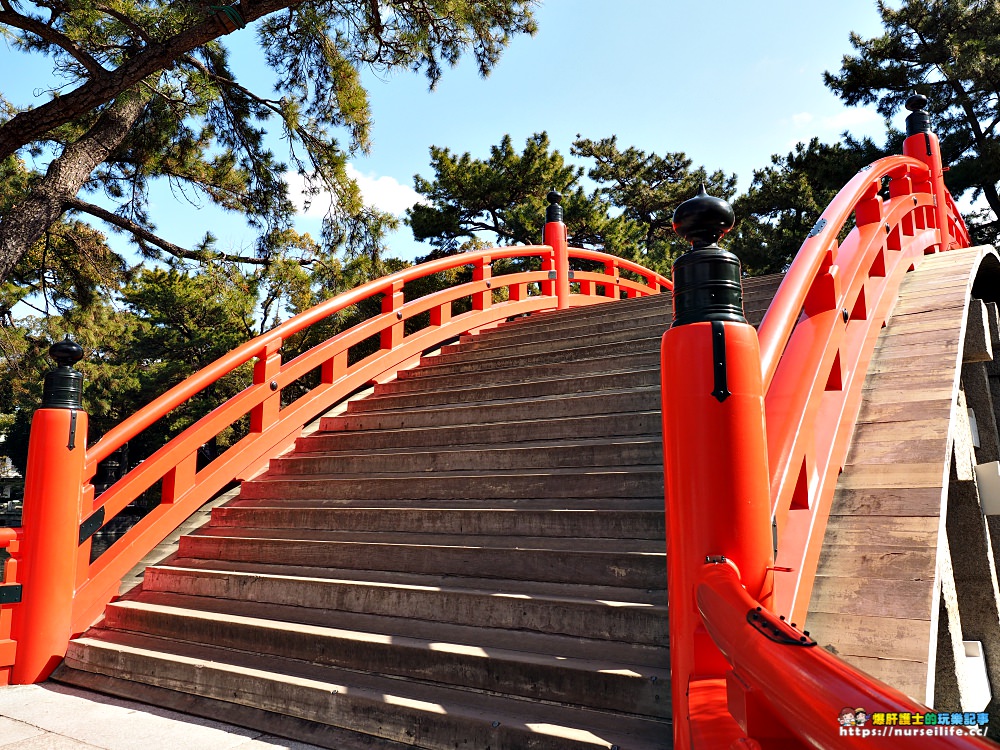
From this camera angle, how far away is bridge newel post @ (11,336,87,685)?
149 inches

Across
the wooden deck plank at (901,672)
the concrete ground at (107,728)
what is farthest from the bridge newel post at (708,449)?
the concrete ground at (107,728)

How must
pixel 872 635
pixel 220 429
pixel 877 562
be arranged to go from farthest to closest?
pixel 220 429
pixel 877 562
pixel 872 635

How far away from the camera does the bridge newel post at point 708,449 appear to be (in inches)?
70.1

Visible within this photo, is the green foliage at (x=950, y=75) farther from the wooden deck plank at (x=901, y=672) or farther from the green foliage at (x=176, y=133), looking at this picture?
the wooden deck plank at (x=901, y=672)

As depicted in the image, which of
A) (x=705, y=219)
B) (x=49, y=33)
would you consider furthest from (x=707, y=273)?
(x=49, y=33)

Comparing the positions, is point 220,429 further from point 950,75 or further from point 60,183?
point 950,75

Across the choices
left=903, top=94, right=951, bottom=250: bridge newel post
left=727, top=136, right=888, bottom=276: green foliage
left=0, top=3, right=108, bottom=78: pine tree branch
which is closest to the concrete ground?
left=0, top=3, right=108, bottom=78: pine tree branch

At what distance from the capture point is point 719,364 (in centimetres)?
185

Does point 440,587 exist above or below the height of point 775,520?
below

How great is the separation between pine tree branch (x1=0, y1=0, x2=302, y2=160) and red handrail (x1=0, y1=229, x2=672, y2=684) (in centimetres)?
272

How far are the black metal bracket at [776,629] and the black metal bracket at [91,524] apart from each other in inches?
155

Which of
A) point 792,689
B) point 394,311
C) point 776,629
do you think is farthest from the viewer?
point 394,311

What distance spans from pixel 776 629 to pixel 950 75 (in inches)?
779

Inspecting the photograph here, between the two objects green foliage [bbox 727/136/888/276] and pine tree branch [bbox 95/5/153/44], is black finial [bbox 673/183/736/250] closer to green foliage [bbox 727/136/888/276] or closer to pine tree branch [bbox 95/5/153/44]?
pine tree branch [bbox 95/5/153/44]
